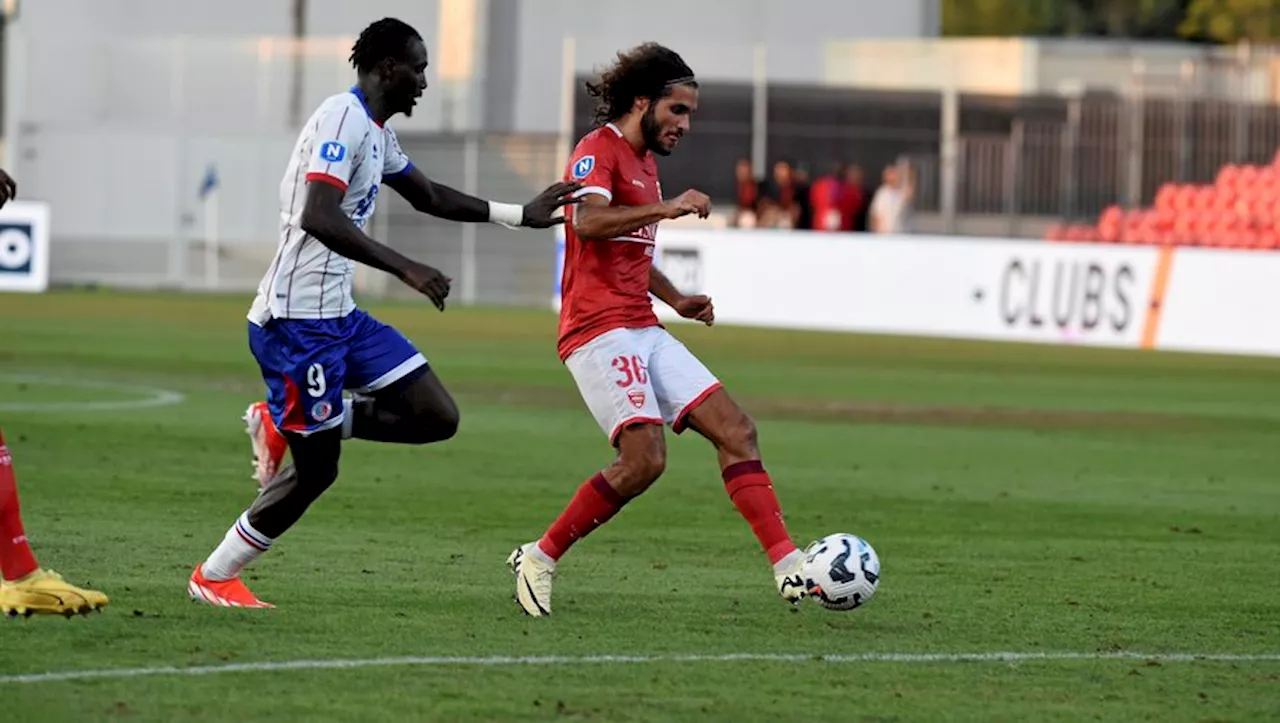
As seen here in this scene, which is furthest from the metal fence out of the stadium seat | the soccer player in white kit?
the soccer player in white kit

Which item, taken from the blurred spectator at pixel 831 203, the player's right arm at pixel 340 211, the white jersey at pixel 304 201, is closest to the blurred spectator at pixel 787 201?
the blurred spectator at pixel 831 203

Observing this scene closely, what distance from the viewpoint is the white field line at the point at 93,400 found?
59.2 ft

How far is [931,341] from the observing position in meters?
31.1

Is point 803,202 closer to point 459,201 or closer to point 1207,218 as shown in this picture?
point 1207,218

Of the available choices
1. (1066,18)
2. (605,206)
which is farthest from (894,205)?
(1066,18)

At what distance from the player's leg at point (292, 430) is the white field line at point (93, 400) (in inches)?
360

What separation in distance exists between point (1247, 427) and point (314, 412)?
1224 centimetres

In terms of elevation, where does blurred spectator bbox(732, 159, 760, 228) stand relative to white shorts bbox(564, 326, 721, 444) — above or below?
A: above

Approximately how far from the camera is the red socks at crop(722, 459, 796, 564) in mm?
9062

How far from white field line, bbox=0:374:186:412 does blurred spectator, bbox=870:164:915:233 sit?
18391 mm

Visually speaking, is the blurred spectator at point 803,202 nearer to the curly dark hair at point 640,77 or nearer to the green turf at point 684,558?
the green turf at point 684,558

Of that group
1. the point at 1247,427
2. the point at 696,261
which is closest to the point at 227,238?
the point at 696,261

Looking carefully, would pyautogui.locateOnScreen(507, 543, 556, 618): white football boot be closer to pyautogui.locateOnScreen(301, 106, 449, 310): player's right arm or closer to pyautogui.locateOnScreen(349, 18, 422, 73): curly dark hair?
pyautogui.locateOnScreen(301, 106, 449, 310): player's right arm

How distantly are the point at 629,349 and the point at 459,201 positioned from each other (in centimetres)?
99
